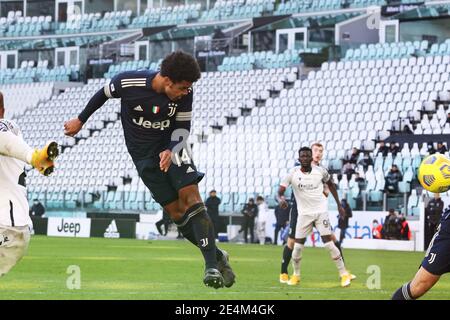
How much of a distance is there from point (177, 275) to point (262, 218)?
19.3 meters

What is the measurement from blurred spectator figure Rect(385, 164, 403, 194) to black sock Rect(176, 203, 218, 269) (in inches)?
992

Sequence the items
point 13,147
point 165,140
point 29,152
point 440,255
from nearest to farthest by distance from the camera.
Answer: point 29,152 < point 13,147 < point 440,255 < point 165,140

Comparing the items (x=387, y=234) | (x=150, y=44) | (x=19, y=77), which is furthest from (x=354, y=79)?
(x=19, y=77)

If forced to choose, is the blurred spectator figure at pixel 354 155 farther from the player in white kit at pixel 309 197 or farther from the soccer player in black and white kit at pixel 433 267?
the soccer player in black and white kit at pixel 433 267

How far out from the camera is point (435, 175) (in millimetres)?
10938

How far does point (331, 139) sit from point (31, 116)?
2123cm

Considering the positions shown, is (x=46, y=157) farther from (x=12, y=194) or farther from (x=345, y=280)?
(x=345, y=280)

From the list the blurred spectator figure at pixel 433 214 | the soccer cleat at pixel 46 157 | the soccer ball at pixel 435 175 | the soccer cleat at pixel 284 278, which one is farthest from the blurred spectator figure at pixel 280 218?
the soccer cleat at pixel 46 157

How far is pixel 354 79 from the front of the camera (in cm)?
4628

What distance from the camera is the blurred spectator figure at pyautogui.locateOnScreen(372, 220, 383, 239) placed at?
114ft

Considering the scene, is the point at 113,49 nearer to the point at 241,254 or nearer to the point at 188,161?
the point at 241,254

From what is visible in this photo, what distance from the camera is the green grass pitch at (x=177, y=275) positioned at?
15406mm

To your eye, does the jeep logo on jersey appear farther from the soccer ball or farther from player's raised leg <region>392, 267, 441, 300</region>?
player's raised leg <region>392, 267, 441, 300</region>

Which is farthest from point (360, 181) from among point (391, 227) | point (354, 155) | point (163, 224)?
point (163, 224)
